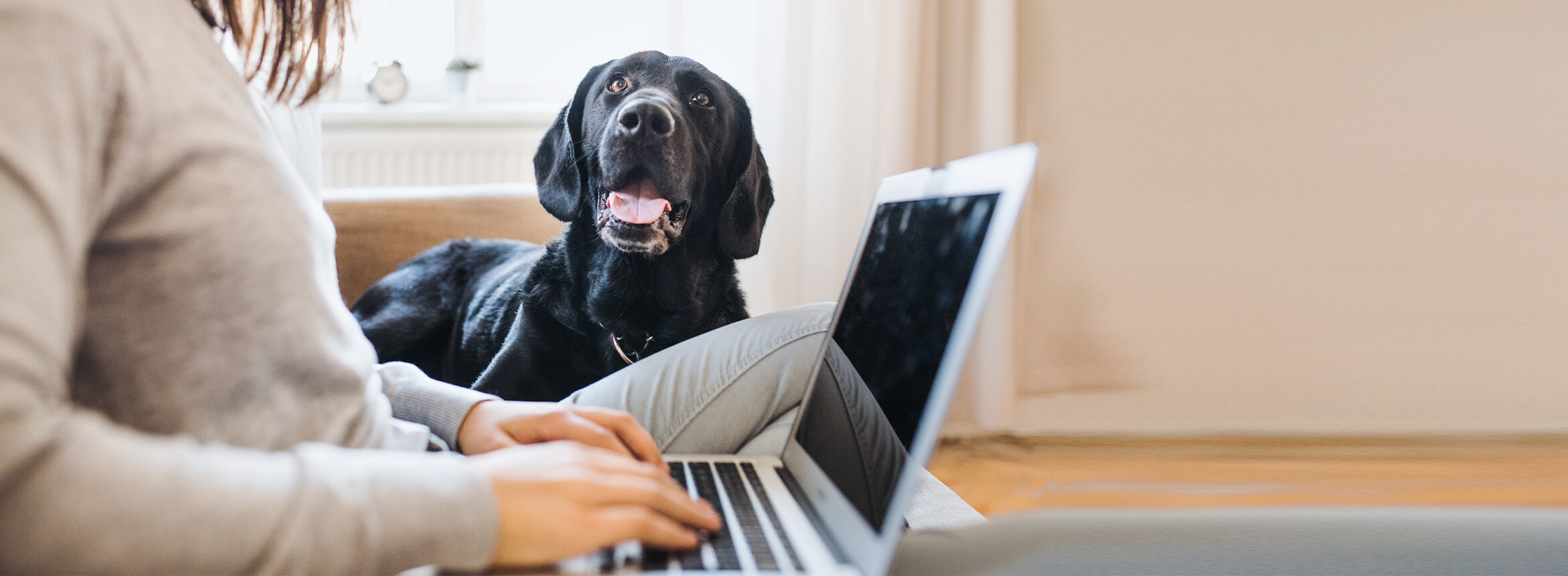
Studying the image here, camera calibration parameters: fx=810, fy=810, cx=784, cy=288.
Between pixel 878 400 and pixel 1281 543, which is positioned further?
pixel 878 400

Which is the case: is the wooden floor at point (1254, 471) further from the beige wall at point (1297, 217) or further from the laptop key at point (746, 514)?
the laptop key at point (746, 514)

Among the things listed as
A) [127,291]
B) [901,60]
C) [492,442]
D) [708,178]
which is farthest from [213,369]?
[901,60]

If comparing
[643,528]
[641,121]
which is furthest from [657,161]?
[643,528]

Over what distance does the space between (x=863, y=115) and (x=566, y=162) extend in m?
1.22

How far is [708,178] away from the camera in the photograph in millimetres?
1423

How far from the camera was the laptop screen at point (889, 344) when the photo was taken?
0.43 metres

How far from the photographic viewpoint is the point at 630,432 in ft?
1.80

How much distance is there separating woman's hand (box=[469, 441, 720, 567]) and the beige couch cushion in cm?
132

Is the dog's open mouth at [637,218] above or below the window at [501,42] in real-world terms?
below

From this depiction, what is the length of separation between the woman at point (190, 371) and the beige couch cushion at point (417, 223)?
1.30m

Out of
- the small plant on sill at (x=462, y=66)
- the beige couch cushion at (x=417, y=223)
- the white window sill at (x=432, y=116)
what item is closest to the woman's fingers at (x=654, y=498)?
the beige couch cushion at (x=417, y=223)

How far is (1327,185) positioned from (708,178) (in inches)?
70.8

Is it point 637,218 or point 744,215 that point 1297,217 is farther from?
point 637,218

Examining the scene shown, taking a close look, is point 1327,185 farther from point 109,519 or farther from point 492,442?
point 109,519
